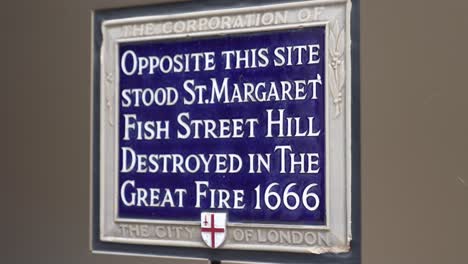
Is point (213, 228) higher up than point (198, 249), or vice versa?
point (213, 228)

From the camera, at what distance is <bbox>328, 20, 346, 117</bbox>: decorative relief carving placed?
14.7 ft

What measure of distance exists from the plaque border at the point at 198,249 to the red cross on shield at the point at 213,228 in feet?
0.21

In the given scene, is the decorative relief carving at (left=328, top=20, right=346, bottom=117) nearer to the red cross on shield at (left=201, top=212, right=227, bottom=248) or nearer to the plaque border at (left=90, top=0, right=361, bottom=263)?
the plaque border at (left=90, top=0, right=361, bottom=263)

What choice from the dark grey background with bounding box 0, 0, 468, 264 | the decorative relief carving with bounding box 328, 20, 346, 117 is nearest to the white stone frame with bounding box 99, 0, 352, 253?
the decorative relief carving with bounding box 328, 20, 346, 117

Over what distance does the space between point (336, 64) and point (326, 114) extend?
0.26 m

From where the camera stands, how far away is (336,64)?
4.51 m

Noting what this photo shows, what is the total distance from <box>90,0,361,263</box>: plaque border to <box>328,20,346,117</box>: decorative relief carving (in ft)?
0.16

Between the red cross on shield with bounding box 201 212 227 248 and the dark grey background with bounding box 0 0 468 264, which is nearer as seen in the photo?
Result: the dark grey background with bounding box 0 0 468 264
